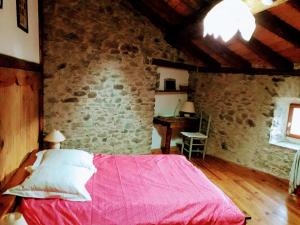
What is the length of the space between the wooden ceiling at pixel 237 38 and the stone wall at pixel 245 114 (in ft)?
0.68

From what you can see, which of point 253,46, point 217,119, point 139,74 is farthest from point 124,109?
point 253,46

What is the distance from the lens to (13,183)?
6.47 ft

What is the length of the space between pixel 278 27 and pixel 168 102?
2.71 m

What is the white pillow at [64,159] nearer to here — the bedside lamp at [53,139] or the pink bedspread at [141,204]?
→ the pink bedspread at [141,204]

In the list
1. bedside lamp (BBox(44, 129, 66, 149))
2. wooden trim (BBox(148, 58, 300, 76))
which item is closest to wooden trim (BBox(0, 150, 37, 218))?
bedside lamp (BBox(44, 129, 66, 149))

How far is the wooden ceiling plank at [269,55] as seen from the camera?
11.4 ft

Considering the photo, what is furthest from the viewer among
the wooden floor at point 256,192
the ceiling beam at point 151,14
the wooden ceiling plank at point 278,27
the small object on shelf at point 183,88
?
the small object on shelf at point 183,88

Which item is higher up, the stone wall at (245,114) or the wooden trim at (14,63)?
the wooden trim at (14,63)

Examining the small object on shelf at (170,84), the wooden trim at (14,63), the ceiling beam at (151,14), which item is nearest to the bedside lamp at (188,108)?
the small object on shelf at (170,84)

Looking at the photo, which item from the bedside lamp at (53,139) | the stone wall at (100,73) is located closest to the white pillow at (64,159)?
the bedside lamp at (53,139)

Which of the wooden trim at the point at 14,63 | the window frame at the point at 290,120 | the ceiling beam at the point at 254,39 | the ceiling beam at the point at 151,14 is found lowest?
the window frame at the point at 290,120

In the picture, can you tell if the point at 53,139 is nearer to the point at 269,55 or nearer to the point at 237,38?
the point at 237,38

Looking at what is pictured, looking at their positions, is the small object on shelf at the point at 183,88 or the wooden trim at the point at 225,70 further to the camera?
the small object on shelf at the point at 183,88

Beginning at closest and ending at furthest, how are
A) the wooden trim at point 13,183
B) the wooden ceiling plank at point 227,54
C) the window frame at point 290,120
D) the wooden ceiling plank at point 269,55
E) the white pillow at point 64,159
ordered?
the wooden trim at point 13,183 → the white pillow at point 64,159 → the wooden ceiling plank at point 269,55 → the window frame at point 290,120 → the wooden ceiling plank at point 227,54
